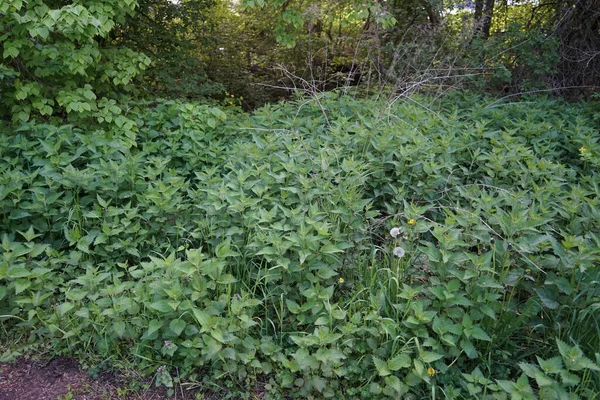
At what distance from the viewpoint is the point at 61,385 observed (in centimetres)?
230

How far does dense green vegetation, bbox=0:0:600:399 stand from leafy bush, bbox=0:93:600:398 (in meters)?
0.01

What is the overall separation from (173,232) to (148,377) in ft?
3.23

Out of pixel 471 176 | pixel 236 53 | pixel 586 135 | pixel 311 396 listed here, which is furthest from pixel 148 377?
pixel 236 53

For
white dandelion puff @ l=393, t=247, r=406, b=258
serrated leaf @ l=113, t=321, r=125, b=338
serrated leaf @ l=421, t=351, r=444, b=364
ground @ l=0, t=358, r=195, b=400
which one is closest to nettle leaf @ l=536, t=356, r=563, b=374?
serrated leaf @ l=421, t=351, r=444, b=364

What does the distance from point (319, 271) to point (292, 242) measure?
0.21 metres

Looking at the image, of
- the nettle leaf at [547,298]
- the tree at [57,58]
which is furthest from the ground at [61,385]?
the tree at [57,58]

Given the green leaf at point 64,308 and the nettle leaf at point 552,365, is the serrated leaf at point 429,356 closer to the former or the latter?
the nettle leaf at point 552,365

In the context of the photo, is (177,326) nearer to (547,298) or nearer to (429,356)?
(429,356)

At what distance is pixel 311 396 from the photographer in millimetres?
2148

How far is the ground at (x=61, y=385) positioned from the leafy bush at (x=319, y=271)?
89 mm

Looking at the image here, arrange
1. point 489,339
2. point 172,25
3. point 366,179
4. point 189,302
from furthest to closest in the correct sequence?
point 172,25, point 366,179, point 189,302, point 489,339

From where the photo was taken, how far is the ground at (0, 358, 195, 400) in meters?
2.24

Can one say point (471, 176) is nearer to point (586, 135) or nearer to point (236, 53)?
point (586, 135)

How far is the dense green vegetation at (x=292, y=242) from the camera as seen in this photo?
2176 mm
